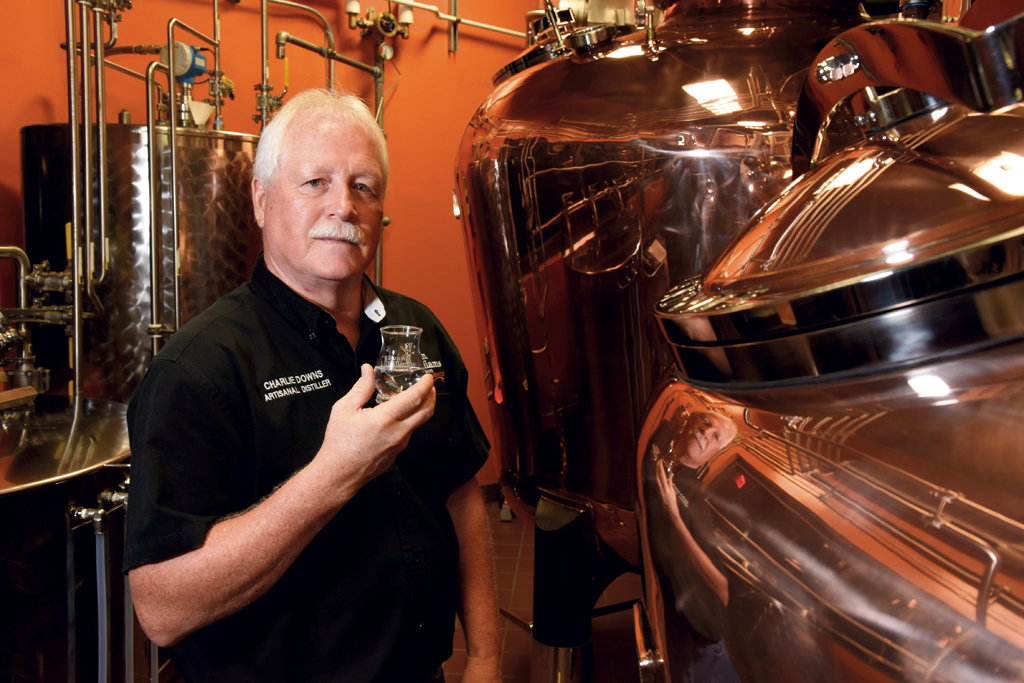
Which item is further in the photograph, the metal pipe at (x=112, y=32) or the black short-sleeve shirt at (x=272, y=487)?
the metal pipe at (x=112, y=32)

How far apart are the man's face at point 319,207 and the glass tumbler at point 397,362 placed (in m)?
0.28

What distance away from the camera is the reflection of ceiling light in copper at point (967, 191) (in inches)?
18.2

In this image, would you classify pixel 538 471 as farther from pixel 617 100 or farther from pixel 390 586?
pixel 617 100

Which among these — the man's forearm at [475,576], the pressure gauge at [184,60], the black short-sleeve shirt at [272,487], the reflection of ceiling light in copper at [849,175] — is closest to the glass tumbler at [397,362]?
the black short-sleeve shirt at [272,487]

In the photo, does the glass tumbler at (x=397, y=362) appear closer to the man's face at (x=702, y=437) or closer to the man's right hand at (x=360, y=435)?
the man's right hand at (x=360, y=435)

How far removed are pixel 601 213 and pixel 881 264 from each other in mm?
822

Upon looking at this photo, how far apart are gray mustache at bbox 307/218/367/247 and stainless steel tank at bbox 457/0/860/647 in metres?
0.32

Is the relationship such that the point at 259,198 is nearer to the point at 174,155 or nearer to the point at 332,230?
the point at 332,230

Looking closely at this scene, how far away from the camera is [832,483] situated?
1.50 ft

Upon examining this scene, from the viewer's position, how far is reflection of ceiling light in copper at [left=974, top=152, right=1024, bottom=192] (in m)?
0.45

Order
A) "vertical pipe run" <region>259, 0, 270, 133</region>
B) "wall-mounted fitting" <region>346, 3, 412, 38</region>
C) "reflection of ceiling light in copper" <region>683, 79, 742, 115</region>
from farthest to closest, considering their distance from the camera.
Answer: "wall-mounted fitting" <region>346, 3, 412, 38</region>
"vertical pipe run" <region>259, 0, 270, 133</region>
"reflection of ceiling light in copper" <region>683, 79, 742, 115</region>

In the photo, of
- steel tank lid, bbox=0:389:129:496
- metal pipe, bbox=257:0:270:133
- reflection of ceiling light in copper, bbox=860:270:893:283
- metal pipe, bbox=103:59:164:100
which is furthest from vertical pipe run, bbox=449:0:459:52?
reflection of ceiling light in copper, bbox=860:270:893:283

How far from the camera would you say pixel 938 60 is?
47cm

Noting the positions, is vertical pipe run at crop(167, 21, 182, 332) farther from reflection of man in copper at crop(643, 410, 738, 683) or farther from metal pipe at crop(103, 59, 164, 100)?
reflection of man in copper at crop(643, 410, 738, 683)
